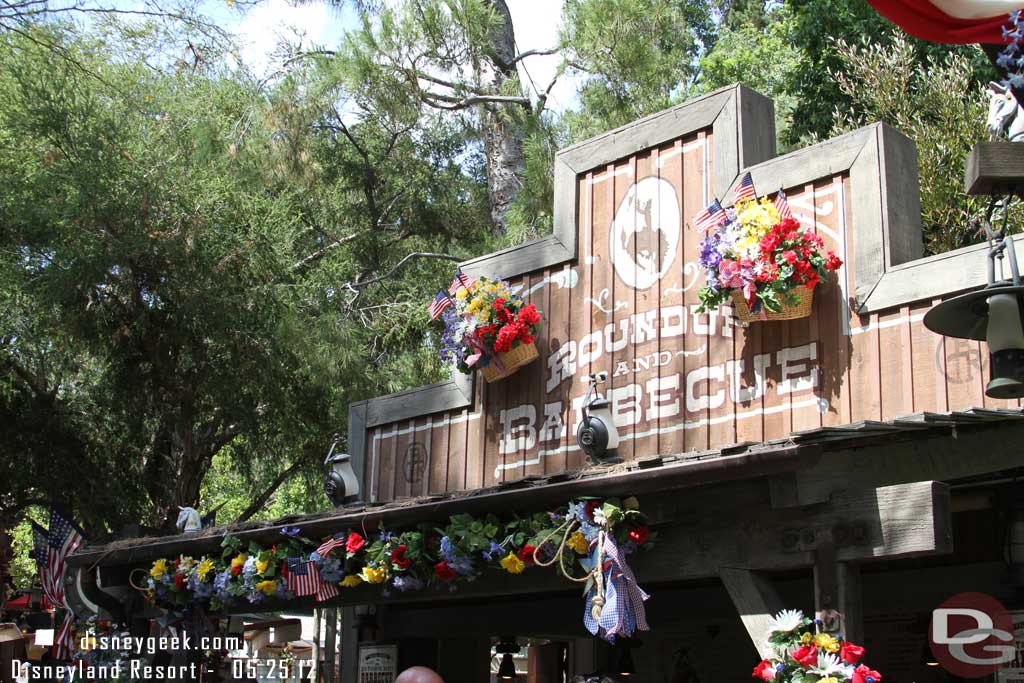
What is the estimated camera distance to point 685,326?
7121 mm

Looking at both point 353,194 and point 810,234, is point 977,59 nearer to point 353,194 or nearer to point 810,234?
point 353,194

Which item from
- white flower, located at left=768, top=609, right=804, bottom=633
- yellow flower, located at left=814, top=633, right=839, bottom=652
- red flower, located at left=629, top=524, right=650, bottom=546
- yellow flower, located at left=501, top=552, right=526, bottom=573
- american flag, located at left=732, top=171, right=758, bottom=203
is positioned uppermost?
american flag, located at left=732, top=171, right=758, bottom=203

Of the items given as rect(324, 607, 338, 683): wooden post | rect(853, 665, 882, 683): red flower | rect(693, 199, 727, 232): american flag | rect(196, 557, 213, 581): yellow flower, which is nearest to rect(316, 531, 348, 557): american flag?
→ rect(196, 557, 213, 581): yellow flower

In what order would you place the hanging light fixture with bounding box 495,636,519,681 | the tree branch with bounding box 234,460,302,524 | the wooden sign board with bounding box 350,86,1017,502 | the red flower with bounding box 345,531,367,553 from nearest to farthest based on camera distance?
the wooden sign board with bounding box 350,86,1017,502 < the red flower with bounding box 345,531,367,553 < the hanging light fixture with bounding box 495,636,519,681 < the tree branch with bounding box 234,460,302,524

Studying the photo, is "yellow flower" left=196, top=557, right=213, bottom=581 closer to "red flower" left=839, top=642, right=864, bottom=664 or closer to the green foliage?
"red flower" left=839, top=642, right=864, bottom=664

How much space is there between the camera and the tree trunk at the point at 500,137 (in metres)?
16.2

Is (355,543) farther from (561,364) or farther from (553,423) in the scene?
(561,364)

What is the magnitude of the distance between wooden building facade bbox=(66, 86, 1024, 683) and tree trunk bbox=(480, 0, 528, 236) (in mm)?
7431

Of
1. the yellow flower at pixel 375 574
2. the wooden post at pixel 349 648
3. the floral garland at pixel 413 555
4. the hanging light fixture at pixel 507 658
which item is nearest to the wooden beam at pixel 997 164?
the floral garland at pixel 413 555

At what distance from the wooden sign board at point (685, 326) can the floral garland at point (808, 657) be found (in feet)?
5.26

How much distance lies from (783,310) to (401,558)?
262cm

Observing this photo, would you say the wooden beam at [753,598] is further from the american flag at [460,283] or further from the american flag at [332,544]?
the american flag at [460,283]

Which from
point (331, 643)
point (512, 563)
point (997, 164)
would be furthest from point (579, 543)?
point (331, 643)

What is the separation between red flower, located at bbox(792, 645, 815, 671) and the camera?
4727 millimetres
